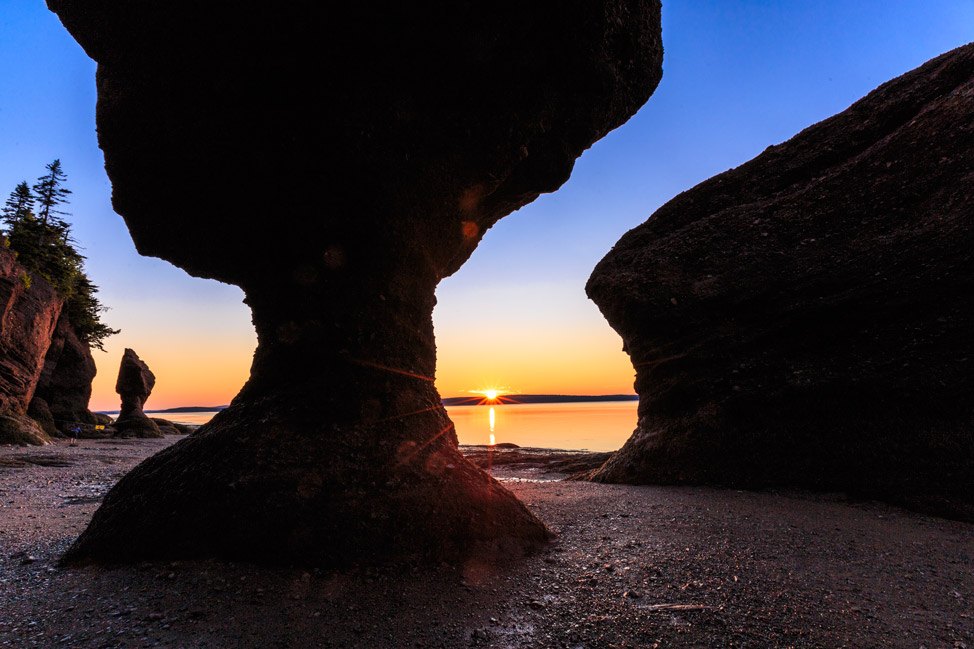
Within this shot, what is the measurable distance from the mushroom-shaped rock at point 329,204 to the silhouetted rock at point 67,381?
2609 cm

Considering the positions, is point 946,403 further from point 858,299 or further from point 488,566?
point 488,566

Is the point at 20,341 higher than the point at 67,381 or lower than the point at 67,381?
higher

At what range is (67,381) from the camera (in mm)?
25484

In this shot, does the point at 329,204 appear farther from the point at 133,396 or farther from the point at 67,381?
the point at 133,396

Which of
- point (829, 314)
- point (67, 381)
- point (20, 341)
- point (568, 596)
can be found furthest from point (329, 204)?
point (67, 381)

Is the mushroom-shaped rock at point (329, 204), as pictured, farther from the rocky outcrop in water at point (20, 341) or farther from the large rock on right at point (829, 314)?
the rocky outcrop in water at point (20, 341)

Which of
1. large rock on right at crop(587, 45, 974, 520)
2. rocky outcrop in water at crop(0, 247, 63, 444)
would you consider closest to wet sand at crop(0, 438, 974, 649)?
large rock on right at crop(587, 45, 974, 520)

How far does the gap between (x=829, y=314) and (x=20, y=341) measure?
90.3 feet

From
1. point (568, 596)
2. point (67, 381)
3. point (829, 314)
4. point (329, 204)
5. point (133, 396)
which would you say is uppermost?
point (329, 204)

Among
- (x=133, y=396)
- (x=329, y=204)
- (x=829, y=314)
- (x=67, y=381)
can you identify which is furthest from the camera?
(x=133, y=396)

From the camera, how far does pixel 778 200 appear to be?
753 cm

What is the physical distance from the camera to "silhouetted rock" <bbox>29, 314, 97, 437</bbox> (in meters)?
23.9

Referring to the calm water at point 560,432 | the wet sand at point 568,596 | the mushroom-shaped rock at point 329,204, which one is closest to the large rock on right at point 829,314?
the wet sand at point 568,596

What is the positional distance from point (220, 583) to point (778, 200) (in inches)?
355
